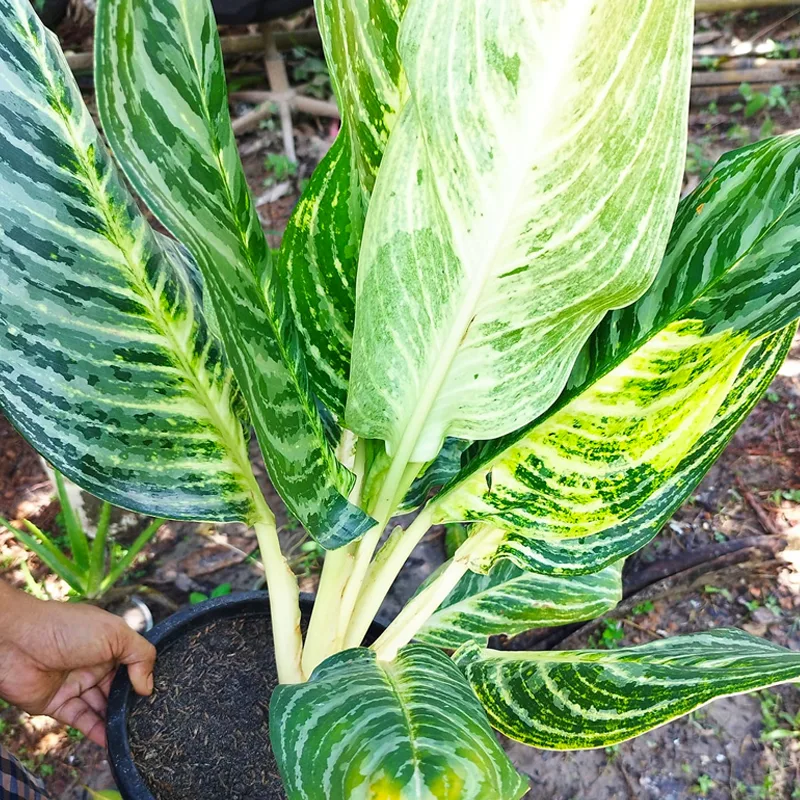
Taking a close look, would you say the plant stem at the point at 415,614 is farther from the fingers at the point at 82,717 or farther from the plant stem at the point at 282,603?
the fingers at the point at 82,717

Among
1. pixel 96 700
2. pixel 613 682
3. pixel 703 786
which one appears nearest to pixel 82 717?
pixel 96 700

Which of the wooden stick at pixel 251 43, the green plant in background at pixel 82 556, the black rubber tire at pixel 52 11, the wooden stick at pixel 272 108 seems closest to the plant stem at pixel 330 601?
the green plant in background at pixel 82 556

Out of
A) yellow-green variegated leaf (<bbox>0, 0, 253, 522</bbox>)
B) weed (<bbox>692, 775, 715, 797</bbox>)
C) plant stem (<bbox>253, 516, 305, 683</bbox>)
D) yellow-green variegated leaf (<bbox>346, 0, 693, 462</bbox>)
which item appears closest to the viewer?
yellow-green variegated leaf (<bbox>346, 0, 693, 462</bbox>)

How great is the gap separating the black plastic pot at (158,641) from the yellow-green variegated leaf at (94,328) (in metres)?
0.21

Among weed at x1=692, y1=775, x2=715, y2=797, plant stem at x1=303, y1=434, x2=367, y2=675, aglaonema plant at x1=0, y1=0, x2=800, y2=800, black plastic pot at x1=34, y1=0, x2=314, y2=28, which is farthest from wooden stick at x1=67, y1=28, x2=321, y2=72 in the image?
weed at x1=692, y1=775, x2=715, y2=797

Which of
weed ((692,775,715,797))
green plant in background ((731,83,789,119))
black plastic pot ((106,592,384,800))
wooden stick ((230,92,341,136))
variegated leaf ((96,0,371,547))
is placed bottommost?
weed ((692,775,715,797))

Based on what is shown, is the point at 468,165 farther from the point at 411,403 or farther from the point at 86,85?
the point at 86,85

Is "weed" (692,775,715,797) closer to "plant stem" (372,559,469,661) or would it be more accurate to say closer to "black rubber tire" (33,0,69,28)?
"plant stem" (372,559,469,661)

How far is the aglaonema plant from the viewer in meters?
0.38

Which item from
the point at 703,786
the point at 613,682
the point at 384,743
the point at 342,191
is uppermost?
the point at 342,191

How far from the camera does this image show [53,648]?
77 cm

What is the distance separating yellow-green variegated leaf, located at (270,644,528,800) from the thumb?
269 mm

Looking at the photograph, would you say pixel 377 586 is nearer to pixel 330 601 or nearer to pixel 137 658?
pixel 330 601

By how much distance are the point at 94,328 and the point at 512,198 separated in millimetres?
324
